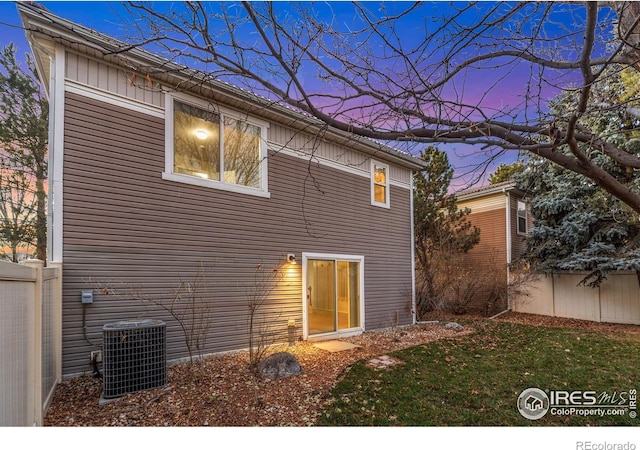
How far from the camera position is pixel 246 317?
654 centimetres

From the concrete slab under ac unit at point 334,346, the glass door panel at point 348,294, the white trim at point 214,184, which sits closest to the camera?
the white trim at point 214,184

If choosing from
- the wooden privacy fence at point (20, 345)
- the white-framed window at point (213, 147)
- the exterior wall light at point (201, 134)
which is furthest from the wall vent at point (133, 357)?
the exterior wall light at point (201, 134)

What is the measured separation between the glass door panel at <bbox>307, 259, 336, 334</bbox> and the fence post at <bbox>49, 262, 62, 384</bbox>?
14.5 ft

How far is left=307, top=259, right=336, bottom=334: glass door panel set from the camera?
764 cm

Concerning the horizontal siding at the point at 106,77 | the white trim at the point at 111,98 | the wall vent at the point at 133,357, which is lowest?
the wall vent at the point at 133,357

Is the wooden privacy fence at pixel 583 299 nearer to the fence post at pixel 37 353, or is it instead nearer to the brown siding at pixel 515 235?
the brown siding at pixel 515 235

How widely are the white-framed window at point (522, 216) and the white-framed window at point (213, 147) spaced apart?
38.6 feet

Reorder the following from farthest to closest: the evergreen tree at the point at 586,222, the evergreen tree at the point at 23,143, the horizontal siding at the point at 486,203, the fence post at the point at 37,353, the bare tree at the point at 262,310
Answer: the horizontal siding at the point at 486,203 < the evergreen tree at the point at 586,222 < the evergreen tree at the point at 23,143 < the bare tree at the point at 262,310 < the fence post at the point at 37,353

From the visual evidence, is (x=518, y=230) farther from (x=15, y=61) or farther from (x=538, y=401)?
(x=15, y=61)

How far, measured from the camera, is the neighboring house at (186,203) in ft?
15.7

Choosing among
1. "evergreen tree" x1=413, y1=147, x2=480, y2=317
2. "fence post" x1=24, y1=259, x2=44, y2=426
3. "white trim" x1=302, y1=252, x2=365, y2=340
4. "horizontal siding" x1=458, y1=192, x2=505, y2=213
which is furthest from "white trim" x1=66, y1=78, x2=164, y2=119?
"horizontal siding" x1=458, y1=192, x2=505, y2=213

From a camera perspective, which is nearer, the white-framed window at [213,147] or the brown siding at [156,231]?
the brown siding at [156,231]

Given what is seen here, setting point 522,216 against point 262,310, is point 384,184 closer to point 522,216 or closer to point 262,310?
point 262,310
